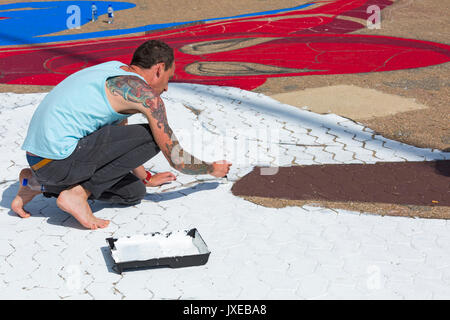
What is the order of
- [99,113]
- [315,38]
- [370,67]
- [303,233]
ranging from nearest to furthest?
[99,113]
[303,233]
[370,67]
[315,38]

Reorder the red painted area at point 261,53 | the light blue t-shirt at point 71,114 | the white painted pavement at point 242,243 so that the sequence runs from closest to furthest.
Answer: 1. the white painted pavement at point 242,243
2. the light blue t-shirt at point 71,114
3. the red painted area at point 261,53

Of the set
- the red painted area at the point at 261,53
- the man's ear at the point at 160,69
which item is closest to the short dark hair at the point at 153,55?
the man's ear at the point at 160,69

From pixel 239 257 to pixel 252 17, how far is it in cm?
1165

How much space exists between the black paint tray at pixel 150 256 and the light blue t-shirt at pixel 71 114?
2.31 feet

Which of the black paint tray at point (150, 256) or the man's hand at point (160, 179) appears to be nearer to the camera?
the black paint tray at point (150, 256)

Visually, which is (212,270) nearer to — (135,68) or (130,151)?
(130,151)

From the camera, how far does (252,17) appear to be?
47.6 ft

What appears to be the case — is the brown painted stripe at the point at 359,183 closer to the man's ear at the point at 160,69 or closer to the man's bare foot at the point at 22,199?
the man's ear at the point at 160,69

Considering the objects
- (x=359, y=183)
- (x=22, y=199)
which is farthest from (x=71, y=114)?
(x=359, y=183)

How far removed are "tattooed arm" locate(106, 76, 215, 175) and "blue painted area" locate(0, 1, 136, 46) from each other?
9.47 m

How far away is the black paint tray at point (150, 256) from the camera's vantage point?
3.47 meters

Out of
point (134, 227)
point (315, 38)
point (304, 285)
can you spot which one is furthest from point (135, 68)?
point (315, 38)

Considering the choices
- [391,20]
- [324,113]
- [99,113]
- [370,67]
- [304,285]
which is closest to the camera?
[304,285]

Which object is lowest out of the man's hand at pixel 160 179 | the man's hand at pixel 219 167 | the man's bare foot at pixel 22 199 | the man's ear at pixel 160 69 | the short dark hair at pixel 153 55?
the man's hand at pixel 160 179
